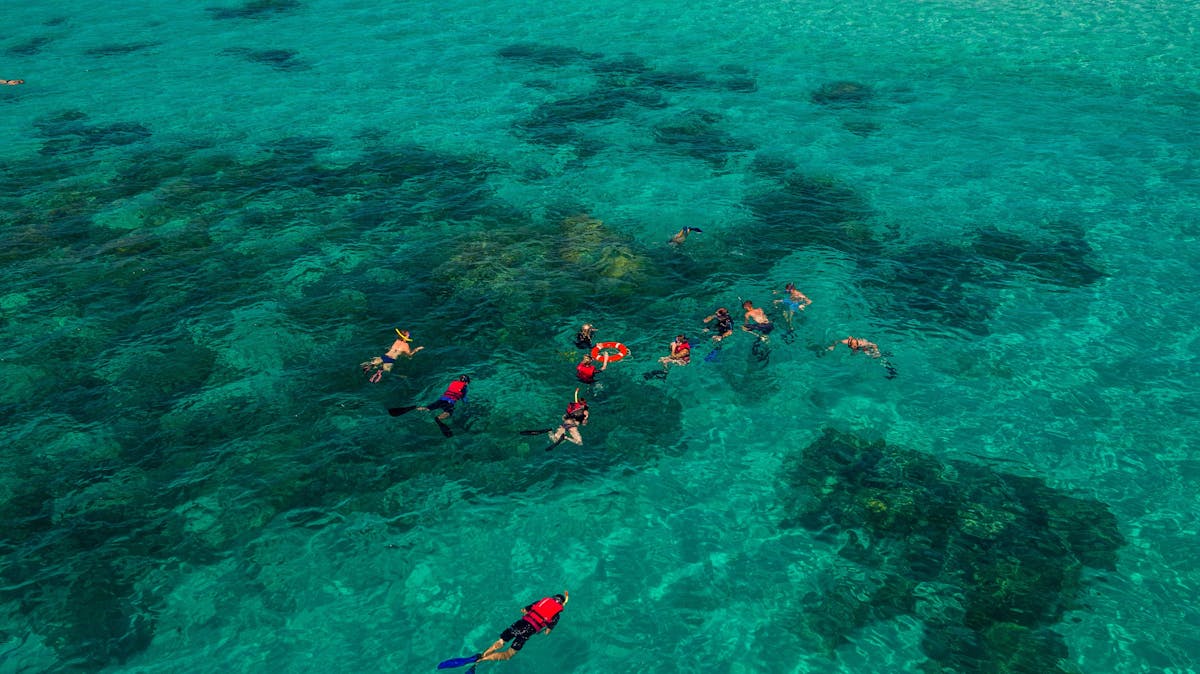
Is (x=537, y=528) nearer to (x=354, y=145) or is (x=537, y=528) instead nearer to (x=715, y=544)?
(x=715, y=544)

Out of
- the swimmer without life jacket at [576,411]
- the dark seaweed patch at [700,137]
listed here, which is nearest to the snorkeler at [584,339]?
the swimmer without life jacket at [576,411]

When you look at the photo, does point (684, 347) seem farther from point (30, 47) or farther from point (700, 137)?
point (30, 47)

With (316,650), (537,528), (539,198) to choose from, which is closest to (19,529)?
(316,650)

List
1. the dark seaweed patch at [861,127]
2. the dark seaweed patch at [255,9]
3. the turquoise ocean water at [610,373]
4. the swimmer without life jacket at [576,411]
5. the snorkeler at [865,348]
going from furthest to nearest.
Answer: the dark seaweed patch at [255,9] < the dark seaweed patch at [861,127] < the snorkeler at [865,348] < the swimmer without life jacket at [576,411] < the turquoise ocean water at [610,373]

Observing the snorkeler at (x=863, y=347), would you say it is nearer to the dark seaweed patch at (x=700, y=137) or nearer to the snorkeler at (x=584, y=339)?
the snorkeler at (x=584, y=339)

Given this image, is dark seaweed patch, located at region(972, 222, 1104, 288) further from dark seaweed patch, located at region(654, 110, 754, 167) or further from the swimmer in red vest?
the swimmer in red vest
